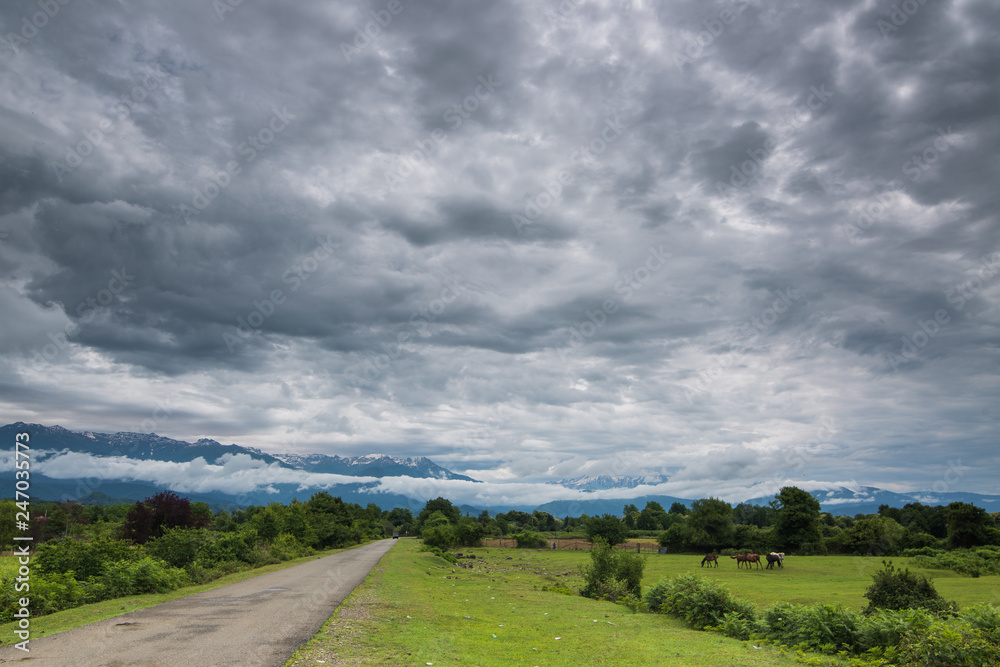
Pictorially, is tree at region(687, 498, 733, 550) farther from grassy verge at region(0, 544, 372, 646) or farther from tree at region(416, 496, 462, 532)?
tree at region(416, 496, 462, 532)

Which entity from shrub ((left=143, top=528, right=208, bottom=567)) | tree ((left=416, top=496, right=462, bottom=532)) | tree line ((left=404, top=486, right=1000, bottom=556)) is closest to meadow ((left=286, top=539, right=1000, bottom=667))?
shrub ((left=143, top=528, right=208, bottom=567))

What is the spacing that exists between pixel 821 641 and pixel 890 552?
3102 inches

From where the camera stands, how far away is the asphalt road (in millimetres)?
12078

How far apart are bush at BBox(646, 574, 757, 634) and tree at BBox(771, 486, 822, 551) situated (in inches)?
2752

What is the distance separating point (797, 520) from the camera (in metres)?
83.4

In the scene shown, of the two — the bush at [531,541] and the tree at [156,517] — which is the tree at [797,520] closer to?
the bush at [531,541]

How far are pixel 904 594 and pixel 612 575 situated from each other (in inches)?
694

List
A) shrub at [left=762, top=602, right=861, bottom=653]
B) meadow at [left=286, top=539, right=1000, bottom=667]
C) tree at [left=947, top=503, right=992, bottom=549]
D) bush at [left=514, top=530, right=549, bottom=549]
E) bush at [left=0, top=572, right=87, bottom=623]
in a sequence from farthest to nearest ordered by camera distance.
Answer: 1. bush at [left=514, top=530, right=549, bottom=549]
2. tree at [left=947, top=503, right=992, bottom=549]
3. bush at [left=0, top=572, right=87, bottom=623]
4. shrub at [left=762, top=602, right=861, bottom=653]
5. meadow at [left=286, top=539, right=1000, bottom=667]

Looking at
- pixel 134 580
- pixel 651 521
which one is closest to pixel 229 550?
pixel 134 580

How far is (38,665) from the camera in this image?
11.4m

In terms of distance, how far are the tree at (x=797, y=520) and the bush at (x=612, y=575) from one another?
62082 mm

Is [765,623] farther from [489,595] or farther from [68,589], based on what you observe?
[68,589]

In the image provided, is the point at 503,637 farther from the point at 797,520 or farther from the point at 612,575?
the point at 797,520

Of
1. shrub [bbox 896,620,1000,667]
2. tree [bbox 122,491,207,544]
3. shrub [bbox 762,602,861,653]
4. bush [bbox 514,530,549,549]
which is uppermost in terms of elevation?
shrub [bbox 896,620,1000,667]
